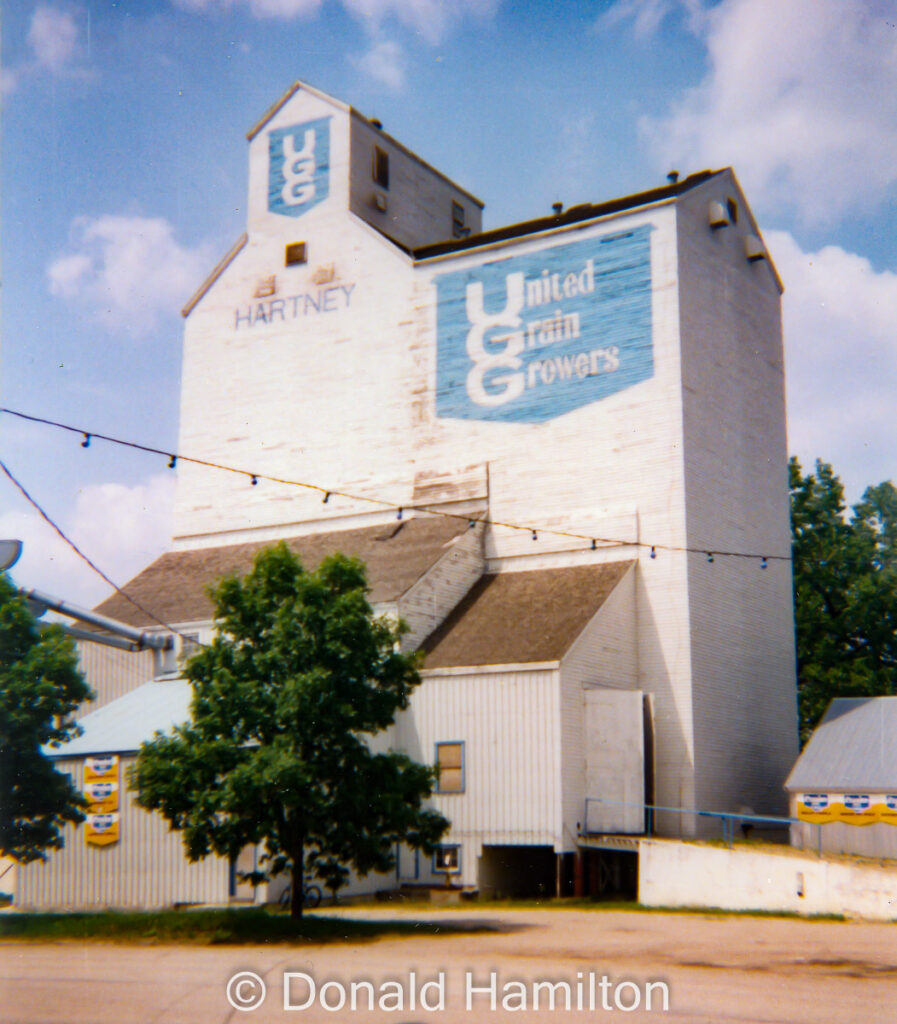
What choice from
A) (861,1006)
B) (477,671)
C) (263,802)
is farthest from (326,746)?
(861,1006)

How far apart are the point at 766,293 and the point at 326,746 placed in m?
24.5

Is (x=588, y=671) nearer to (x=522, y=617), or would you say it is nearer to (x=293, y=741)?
(x=522, y=617)

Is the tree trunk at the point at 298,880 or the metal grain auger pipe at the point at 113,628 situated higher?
the metal grain auger pipe at the point at 113,628

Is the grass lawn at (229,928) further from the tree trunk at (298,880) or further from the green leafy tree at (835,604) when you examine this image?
the green leafy tree at (835,604)

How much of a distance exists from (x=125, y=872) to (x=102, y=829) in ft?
4.37

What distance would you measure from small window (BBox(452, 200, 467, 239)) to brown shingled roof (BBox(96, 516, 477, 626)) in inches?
558

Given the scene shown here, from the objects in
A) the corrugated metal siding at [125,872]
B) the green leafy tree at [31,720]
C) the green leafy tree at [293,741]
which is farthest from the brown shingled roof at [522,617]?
the green leafy tree at [31,720]

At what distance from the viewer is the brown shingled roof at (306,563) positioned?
35.0 meters

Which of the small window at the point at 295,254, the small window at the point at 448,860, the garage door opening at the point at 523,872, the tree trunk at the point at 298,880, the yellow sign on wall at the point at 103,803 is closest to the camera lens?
the tree trunk at the point at 298,880

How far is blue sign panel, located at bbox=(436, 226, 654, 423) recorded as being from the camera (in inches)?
1411

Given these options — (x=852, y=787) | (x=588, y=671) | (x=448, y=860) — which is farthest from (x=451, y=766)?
(x=852, y=787)

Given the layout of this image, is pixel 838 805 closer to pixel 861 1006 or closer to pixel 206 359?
pixel 861 1006

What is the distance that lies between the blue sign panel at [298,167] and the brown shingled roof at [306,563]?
12226 millimetres

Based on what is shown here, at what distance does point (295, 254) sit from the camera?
4353cm
